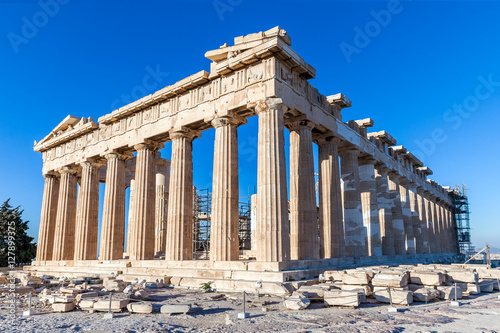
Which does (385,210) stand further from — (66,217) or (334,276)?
(66,217)

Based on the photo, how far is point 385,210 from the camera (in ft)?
99.3

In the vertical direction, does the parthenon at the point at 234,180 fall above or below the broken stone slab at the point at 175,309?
above

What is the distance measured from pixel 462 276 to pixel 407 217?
2055 cm

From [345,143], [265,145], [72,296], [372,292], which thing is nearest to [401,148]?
[345,143]

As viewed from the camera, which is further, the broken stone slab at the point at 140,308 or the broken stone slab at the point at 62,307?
the broken stone slab at the point at 62,307

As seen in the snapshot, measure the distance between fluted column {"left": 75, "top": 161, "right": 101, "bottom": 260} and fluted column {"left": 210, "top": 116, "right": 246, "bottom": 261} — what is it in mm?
13526

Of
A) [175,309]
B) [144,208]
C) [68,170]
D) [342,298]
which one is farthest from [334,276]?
[68,170]

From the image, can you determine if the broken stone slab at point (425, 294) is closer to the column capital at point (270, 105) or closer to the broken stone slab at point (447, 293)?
the broken stone slab at point (447, 293)

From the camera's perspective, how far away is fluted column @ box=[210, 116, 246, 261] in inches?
742

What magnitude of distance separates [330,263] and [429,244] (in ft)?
83.8

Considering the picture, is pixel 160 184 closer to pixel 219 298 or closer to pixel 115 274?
pixel 115 274

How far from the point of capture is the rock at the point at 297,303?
1151 cm

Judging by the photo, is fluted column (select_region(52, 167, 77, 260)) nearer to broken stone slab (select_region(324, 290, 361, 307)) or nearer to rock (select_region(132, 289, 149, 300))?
rock (select_region(132, 289, 149, 300))

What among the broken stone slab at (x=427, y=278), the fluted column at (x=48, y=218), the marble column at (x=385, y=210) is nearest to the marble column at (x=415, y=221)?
the marble column at (x=385, y=210)
